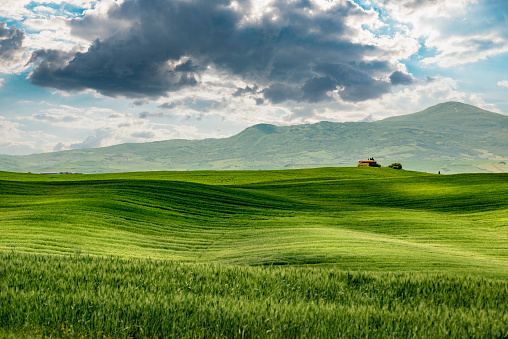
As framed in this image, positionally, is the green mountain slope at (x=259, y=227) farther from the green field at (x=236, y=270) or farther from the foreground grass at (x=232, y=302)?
the foreground grass at (x=232, y=302)

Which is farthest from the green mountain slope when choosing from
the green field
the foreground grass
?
the foreground grass

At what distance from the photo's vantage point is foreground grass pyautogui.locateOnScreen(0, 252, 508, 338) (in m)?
5.71

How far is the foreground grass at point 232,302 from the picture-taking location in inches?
225

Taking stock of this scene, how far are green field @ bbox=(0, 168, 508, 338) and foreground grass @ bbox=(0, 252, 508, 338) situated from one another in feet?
0.09

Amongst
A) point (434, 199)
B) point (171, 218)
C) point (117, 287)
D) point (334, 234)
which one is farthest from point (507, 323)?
point (434, 199)

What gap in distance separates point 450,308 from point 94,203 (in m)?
22.3

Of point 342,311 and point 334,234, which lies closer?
point 342,311

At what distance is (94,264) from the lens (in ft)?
31.1

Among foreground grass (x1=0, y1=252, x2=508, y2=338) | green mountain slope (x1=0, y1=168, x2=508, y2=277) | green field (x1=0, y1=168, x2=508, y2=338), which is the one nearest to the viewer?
foreground grass (x1=0, y1=252, x2=508, y2=338)

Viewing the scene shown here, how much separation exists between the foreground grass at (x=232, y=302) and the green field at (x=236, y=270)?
3 cm

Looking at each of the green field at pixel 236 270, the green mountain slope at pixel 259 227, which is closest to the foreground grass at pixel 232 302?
the green field at pixel 236 270

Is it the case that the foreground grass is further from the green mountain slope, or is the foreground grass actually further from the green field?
the green mountain slope

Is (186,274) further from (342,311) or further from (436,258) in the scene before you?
(436,258)

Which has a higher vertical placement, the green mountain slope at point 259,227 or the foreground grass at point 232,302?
the foreground grass at point 232,302
